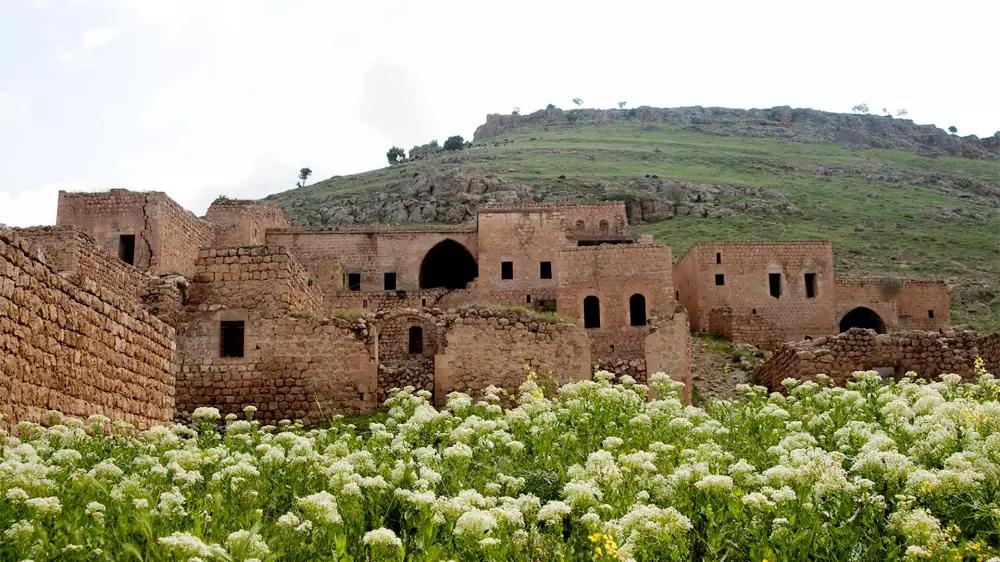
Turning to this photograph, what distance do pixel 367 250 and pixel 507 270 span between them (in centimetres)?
607

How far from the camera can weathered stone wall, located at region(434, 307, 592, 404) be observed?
15.6 meters

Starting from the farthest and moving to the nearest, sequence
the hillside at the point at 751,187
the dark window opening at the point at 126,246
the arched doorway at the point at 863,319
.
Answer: the hillside at the point at 751,187
the arched doorway at the point at 863,319
the dark window opening at the point at 126,246

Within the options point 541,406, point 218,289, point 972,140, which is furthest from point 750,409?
point 972,140

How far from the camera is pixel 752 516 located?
600cm

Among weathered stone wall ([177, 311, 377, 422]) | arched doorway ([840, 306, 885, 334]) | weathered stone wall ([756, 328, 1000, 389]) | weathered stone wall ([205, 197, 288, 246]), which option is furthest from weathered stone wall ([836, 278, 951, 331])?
weathered stone wall ([177, 311, 377, 422])

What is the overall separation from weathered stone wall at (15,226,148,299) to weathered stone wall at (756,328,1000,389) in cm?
1214

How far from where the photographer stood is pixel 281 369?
47.7ft

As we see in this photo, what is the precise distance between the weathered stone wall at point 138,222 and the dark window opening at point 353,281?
868cm

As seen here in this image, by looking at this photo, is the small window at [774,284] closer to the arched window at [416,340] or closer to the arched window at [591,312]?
the arched window at [591,312]

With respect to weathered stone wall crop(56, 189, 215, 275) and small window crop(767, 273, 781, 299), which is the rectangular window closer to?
small window crop(767, 273, 781, 299)

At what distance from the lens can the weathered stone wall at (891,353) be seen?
16.4m

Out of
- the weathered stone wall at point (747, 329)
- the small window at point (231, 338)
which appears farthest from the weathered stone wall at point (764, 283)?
the small window at point (231, 338)

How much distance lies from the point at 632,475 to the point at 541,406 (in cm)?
237

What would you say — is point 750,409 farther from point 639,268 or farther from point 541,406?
point 639,268
